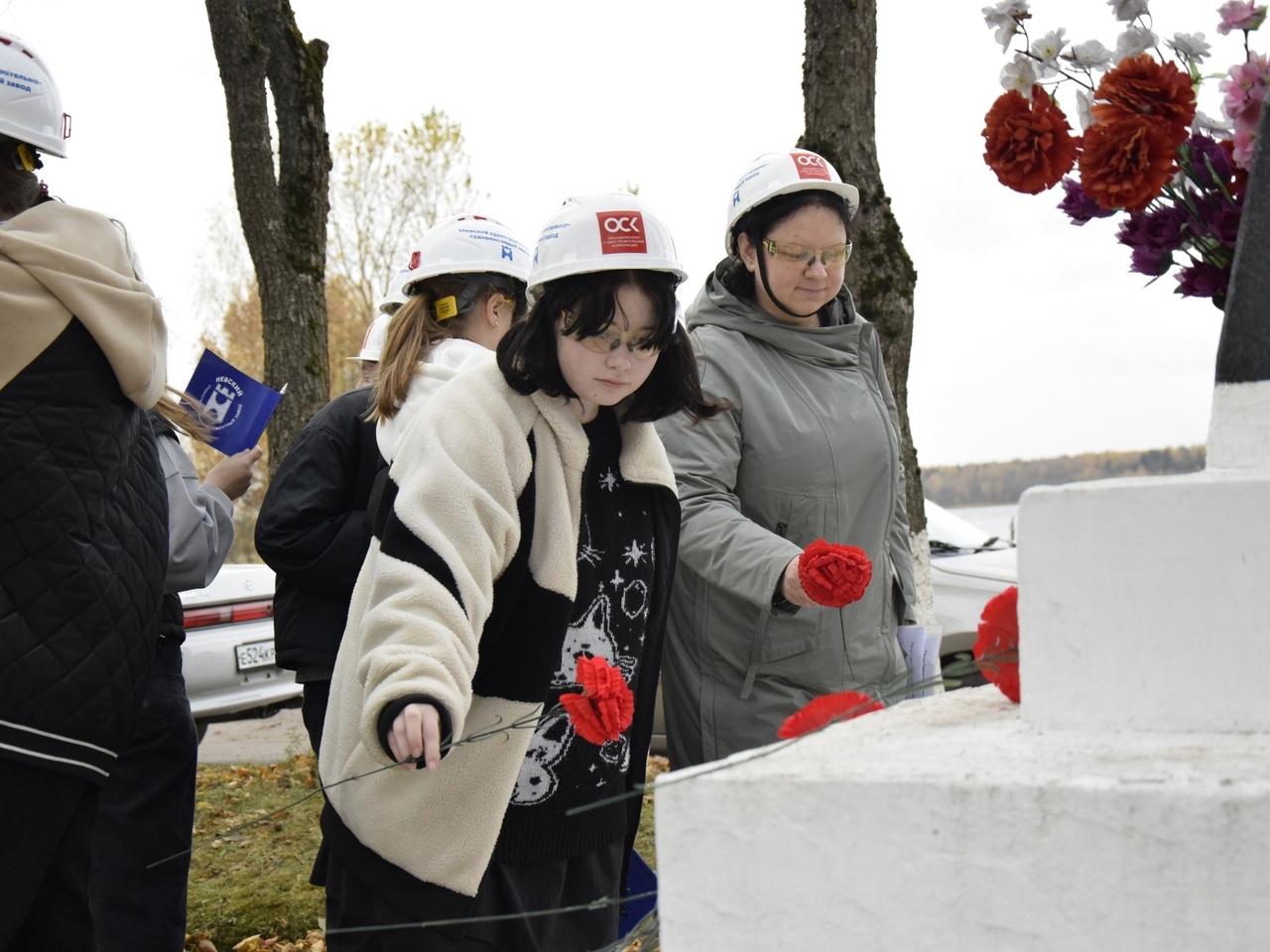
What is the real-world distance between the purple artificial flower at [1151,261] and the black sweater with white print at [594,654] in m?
0.99

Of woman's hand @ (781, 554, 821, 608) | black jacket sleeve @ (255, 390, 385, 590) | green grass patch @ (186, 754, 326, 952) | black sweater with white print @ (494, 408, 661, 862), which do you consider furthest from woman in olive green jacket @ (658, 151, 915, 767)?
green grass patch @ (186, 754, 326, 952)

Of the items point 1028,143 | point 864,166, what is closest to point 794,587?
point 1028,143

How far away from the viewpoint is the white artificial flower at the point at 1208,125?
1878 millimetres

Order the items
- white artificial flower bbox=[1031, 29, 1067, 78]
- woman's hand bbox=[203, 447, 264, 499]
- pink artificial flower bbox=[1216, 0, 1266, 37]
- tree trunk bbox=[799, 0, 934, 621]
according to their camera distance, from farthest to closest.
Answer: tree trunk bbox=[799, 0, 934, 621]
woman's hand bbox=[203, 447, 264, 499]
white artificial flower bbox=[1031, 29, 1067, 78]
pink artificial flower bbox=[1216, 0, 1266, 37]

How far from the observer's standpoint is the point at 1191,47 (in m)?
1.93

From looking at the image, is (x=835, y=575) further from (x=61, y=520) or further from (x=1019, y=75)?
(x=61, y=520)

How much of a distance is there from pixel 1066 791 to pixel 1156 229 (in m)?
1.04

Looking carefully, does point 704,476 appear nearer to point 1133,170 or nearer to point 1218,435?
point 1133,170

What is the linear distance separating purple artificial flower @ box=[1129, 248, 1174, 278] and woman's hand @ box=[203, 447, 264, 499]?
219 centimetres

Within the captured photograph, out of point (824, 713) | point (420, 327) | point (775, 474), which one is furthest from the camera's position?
point (420, 327)

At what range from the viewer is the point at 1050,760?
1.26 meters

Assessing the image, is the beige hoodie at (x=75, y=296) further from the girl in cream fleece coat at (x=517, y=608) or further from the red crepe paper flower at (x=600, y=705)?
the red crepe paper flower at (x=600, y=705)

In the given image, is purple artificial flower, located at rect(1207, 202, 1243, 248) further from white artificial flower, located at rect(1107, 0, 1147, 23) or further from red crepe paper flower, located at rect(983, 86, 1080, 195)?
white artificial flower, located at rect(1107, 0, 1147, 23)

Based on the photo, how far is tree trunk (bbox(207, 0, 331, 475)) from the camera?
7121mm
